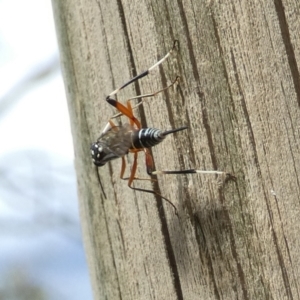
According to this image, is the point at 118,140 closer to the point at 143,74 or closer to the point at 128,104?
the point at 128,104

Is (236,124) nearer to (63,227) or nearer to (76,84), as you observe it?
(76,84)

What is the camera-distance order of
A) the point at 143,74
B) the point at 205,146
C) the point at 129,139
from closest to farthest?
1. the point at 205,146
2. the point at 143,74
3. the point at 129,139

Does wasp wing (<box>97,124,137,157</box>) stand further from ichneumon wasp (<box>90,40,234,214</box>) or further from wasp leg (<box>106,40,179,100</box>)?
wasp leg (<box>106,40,179,100</box>)

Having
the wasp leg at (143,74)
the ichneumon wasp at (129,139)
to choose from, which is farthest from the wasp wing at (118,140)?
the wasp leg at (143,74)

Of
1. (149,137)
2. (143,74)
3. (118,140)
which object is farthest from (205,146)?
(118,140)

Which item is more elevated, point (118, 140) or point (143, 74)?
point (143, 74)

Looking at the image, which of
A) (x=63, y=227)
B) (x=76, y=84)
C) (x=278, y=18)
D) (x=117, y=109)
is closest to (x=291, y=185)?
(x=278, y=18)

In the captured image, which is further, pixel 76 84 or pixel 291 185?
pixel 76 84

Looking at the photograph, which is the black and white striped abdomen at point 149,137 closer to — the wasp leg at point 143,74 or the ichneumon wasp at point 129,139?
the ichneumon wasp at point 129,139
